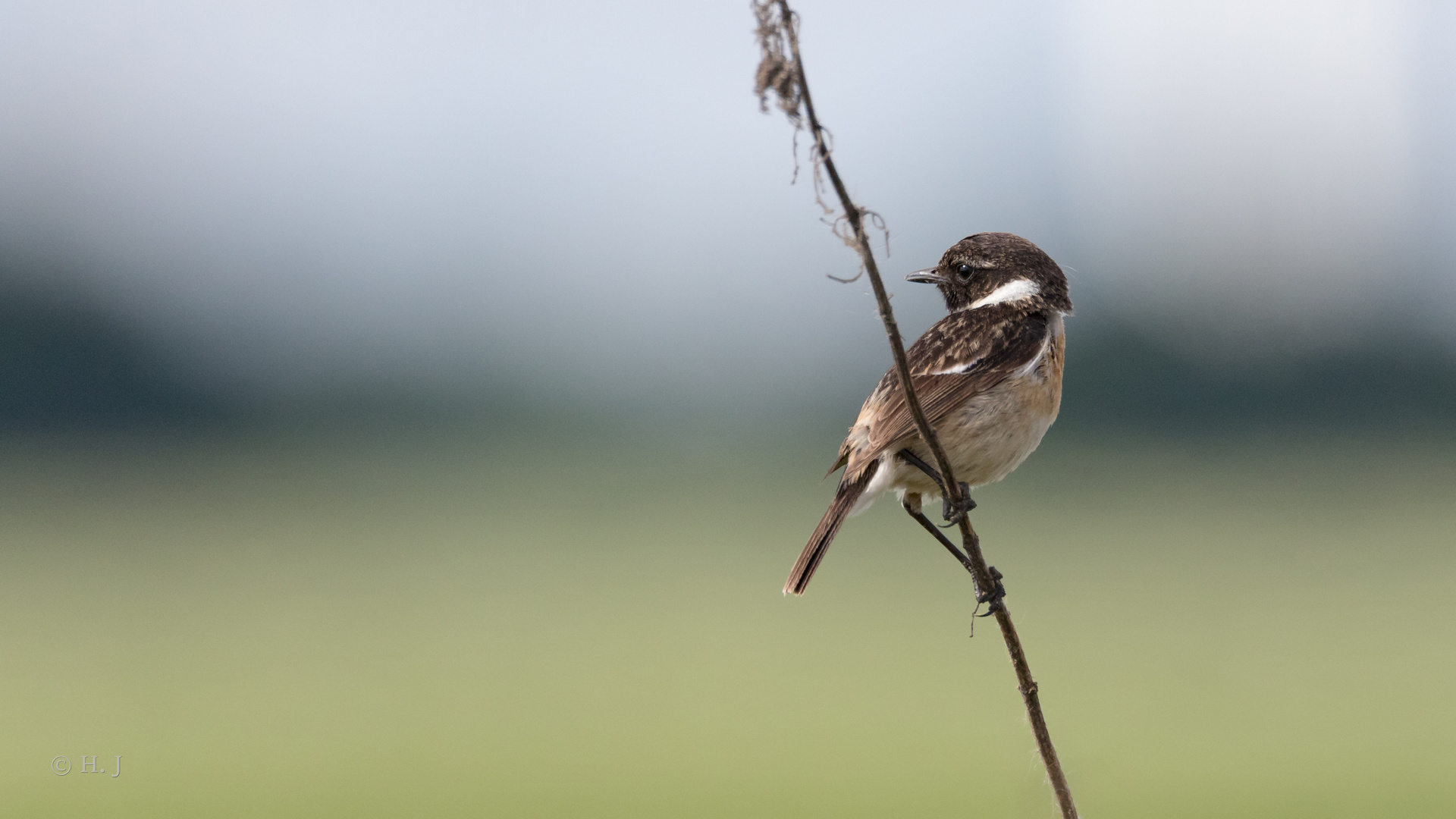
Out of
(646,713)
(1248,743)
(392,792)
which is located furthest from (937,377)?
(646,713)

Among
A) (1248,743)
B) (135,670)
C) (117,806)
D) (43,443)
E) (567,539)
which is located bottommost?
(1248,743)

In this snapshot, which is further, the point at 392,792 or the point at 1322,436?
the point at 1322,436

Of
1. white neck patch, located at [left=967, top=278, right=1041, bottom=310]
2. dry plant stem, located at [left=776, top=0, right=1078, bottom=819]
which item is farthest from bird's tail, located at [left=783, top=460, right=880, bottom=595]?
dry plant stem, located at [left=776, top=0, right=1078, bottom=819]

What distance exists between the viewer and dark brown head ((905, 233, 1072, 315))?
4.95 m

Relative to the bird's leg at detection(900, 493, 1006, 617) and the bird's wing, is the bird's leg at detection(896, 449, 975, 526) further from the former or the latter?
the bird's wing

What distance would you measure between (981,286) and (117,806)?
2576 centimetres

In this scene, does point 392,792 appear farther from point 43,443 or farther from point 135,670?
point 43,443

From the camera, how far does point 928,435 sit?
2.58 metres

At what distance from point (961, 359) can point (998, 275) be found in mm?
530

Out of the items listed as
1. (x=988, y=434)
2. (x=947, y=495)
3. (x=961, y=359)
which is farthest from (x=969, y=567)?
(x=961, y=359)

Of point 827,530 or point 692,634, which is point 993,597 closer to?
point 827,530

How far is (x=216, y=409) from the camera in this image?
2653 inches

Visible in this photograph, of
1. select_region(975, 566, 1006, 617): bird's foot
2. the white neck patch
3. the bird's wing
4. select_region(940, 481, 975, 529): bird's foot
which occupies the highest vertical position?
the white neck patch

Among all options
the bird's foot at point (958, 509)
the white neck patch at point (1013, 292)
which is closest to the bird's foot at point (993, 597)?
the bird's foot at point (958, 509)
